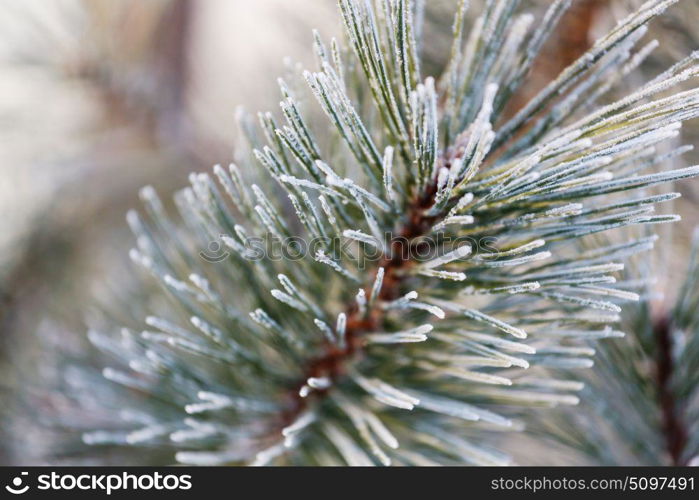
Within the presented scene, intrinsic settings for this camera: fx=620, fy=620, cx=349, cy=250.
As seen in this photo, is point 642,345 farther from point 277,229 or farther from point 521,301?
point 277,229

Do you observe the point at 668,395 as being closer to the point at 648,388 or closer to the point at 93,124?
the point at 648,388

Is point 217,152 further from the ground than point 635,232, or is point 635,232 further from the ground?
point 217,152

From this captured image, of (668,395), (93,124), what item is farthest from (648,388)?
(93,124)

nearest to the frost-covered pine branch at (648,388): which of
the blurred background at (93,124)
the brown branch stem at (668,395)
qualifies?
Answer: the brown branch stem at (668,395)

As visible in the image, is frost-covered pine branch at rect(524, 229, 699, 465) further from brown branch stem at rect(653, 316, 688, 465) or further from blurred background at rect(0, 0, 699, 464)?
blurred background at rect(0, 0, 699, 464)

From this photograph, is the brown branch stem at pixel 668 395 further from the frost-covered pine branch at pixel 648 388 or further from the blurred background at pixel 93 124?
the blurred background at pixel 93 124
